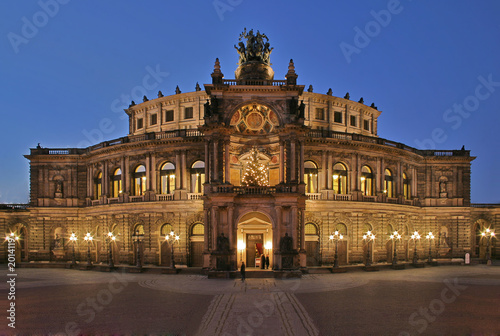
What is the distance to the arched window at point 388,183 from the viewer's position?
168 feet

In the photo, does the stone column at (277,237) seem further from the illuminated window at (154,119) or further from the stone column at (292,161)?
the illuminated window at (154,119)

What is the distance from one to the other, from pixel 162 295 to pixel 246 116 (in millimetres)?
22468

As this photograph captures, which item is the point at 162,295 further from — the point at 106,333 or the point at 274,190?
the point at 274,190

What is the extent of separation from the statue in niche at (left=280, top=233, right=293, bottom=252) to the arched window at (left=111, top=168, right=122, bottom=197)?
81.2ft

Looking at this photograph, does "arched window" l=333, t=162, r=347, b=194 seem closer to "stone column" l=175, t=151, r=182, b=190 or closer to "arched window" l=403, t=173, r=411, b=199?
"arched window" l=403, t=173, r=411, b=199

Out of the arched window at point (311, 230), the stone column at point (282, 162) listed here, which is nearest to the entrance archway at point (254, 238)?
the stone column at point (282, 162)

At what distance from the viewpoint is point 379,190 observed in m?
49.4

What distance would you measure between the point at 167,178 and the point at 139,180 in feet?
14.2

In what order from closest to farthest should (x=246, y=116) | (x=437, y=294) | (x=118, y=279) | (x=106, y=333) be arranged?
1. (x=106, y=333)
2. (x=437, y=294)
3. (x=118, y=279)
4. (x=246, y=116)

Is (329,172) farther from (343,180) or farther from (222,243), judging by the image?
(222,243)

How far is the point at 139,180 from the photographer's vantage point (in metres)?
50.2

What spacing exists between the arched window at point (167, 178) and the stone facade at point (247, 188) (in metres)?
0.12

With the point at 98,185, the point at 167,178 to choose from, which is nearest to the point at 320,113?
the point at 167,178

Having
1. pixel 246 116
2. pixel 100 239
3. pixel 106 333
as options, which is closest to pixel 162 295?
pixel 106 333
